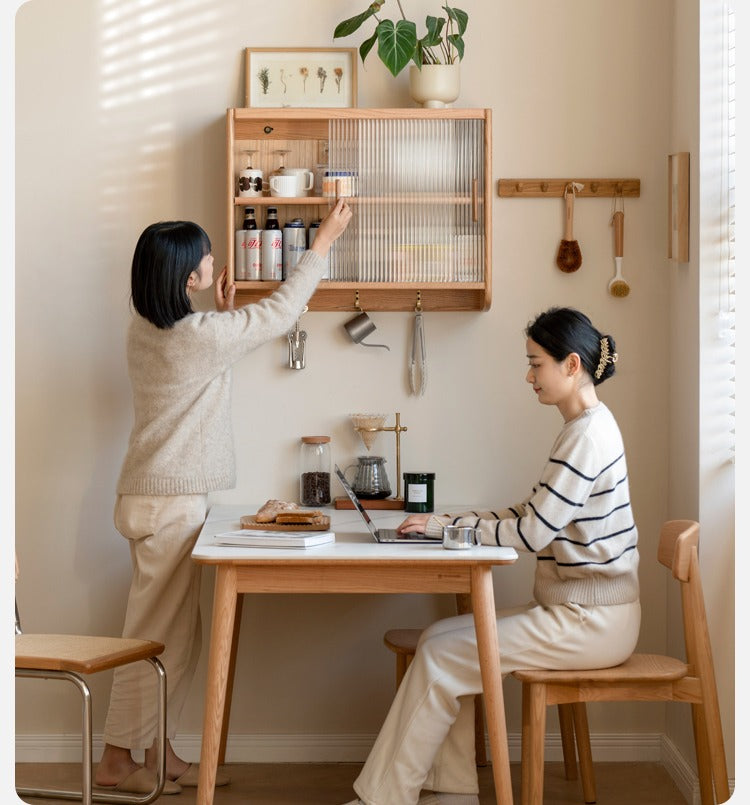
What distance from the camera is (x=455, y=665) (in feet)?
8.53

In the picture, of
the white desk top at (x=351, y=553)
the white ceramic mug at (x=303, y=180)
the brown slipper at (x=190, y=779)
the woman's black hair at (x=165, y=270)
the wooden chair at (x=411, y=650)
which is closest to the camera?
the white desk top at (x=351, y=553)

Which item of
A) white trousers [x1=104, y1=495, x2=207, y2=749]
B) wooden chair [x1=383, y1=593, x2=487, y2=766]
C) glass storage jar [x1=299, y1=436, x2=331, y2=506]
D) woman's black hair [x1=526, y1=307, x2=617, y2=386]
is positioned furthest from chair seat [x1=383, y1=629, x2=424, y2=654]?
woman's black hair [x1=526, y1=307, x2=617, y2=386]

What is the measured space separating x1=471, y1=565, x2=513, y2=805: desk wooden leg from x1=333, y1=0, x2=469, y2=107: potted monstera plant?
146cm

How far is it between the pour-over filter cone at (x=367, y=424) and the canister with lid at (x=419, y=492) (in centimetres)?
22

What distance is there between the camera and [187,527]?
2.95 metres

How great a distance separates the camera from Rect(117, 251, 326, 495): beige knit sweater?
286 centimetres

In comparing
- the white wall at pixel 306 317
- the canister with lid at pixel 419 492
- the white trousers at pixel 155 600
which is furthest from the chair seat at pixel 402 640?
the white trousers at pixel 155 600

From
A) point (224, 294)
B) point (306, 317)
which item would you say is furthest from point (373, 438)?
point (224, 294)

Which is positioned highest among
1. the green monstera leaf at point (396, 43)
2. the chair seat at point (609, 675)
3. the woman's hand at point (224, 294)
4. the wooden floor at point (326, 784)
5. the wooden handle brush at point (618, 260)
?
the green monstera leaf at point (396, 43)

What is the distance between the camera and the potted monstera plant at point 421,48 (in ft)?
10.0

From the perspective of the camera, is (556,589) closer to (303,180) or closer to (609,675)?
(609,675)

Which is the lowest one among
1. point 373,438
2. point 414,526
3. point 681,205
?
point 414,526

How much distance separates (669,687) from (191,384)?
1430mm

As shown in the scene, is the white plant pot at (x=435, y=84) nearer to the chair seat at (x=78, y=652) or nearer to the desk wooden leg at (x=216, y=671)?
the desk wooden leg at (x=216, y=671)
